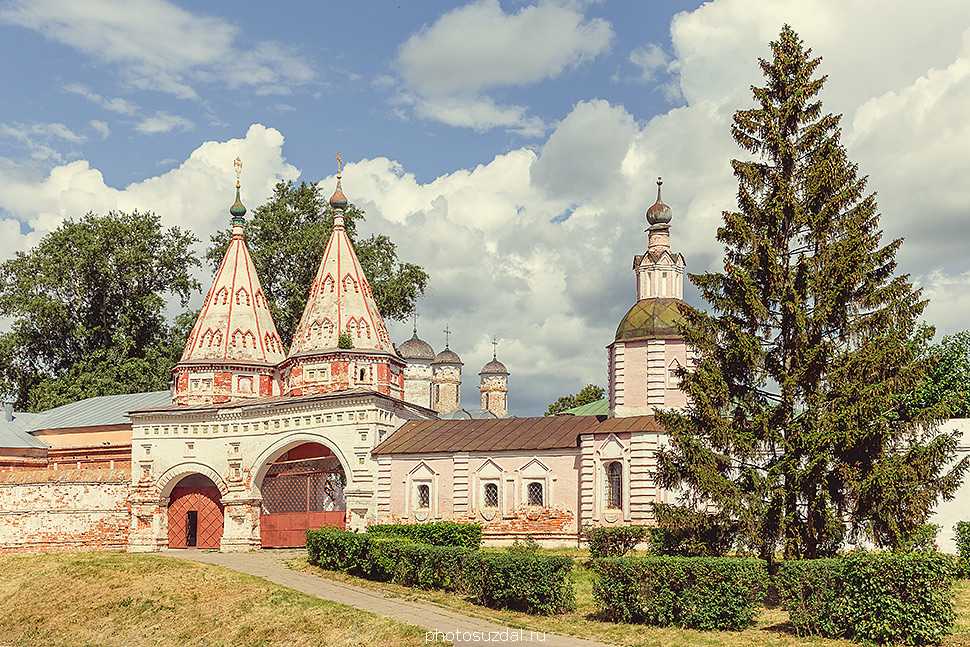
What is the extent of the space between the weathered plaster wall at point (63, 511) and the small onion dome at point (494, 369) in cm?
3899

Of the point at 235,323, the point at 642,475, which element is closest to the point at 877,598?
the point at 642,475

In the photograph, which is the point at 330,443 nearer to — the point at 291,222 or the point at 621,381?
the point at 621,381

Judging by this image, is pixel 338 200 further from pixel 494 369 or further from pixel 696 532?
pixel 494 369

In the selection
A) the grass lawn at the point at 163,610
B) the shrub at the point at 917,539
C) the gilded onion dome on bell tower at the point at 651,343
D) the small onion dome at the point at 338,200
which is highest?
the small onion dome at the point at 338,200

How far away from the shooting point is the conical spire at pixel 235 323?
32.5 metres

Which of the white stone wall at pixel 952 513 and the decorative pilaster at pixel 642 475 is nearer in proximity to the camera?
the white stone wall at pixel 952 513

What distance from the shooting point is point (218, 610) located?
1864cm

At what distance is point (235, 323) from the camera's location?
32.9 meters

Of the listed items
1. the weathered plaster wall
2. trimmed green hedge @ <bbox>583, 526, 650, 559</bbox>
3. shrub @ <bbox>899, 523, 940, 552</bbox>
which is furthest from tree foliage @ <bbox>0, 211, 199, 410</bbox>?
shrub @ <bbox>899, 523, 940, 552</bbox>

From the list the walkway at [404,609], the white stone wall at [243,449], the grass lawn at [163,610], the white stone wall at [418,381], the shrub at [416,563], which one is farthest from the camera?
the white stone wall at [418,381]

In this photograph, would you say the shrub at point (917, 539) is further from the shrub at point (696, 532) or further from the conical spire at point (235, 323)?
the conical spire at point (235, 323)

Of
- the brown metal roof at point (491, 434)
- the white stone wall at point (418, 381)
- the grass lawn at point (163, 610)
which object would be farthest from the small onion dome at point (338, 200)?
the white stone wall at point (418, 381)

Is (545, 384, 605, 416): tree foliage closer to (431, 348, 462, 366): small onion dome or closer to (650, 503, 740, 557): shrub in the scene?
(431, 348, 462, 366): small onion dome

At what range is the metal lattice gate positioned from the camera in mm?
29375
